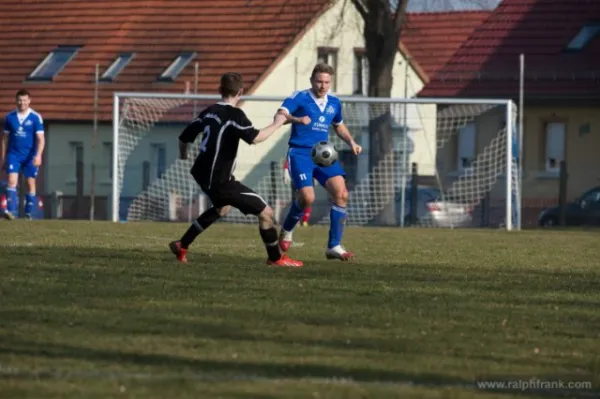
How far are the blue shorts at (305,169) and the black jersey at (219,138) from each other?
70.5 inches

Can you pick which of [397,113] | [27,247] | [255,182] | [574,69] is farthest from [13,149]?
[574,69]

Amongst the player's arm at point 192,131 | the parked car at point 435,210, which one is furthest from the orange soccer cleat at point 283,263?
the parked car at point 435,210

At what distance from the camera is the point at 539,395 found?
22.9ft

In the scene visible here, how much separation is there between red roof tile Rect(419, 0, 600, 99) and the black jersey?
30.8m

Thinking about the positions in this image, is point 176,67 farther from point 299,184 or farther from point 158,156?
point 299,184

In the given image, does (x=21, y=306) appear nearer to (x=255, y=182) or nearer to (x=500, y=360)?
(x=500, y=360)

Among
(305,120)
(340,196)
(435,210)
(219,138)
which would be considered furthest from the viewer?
(435,210)

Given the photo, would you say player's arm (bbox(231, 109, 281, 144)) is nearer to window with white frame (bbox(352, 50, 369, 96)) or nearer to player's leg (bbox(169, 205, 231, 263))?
player's leg (bbox(169, 205, 231, 263))

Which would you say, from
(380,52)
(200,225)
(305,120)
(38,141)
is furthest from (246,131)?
(380,52)

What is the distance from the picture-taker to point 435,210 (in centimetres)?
3403
